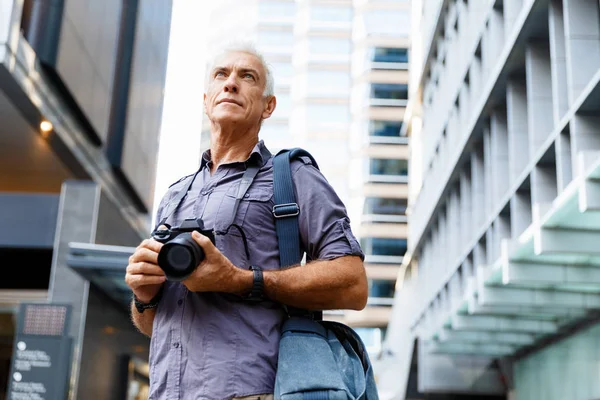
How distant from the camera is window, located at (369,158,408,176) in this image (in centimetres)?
7006

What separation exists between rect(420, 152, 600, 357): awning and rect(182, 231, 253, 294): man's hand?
6.82 m

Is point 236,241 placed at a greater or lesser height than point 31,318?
lesser

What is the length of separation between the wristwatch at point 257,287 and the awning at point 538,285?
6.77 metres

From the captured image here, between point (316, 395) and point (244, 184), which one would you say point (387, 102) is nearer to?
point (244, 184)

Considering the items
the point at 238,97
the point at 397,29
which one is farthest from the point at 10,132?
the point at 397,29

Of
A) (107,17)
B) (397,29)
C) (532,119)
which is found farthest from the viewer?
(397,29)

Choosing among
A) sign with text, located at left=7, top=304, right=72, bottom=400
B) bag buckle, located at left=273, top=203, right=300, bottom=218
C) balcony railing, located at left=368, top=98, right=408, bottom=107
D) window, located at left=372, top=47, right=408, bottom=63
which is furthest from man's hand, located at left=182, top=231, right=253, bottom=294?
window, located at left=372, top=47, right=408, bottom=63

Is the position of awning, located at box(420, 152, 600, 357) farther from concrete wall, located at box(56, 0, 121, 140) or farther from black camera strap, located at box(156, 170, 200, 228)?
concrete wall, located at box(56, 0, 121, 140)

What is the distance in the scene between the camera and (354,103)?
73.8 m

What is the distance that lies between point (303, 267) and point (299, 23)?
79357 millimetres

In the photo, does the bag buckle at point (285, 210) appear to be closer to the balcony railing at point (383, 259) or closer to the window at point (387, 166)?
the balcony railing at point (383, 259)

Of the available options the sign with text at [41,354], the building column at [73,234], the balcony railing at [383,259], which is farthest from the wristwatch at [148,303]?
the balcony railing at [383,259]

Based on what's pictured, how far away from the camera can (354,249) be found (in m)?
2.65

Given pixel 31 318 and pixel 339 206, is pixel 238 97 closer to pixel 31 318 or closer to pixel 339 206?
pixel 339 206
